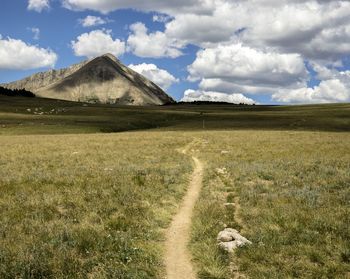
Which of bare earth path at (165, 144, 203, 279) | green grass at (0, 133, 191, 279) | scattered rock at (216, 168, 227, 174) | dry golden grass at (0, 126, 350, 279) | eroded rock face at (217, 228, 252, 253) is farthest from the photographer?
scattered rock at (216, 168, 227, 174)

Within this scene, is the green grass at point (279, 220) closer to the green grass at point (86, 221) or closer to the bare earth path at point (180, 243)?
the bare earth path at point (180, 243)

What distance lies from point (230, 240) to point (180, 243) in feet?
5.21

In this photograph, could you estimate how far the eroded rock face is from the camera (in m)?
12.0

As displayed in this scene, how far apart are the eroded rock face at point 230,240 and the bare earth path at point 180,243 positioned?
1096 millimetres

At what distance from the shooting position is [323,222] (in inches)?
547

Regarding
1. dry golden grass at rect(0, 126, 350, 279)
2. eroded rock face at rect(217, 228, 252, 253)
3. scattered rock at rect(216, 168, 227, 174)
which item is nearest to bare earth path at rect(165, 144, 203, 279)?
dry golden grass at rect(0, 126, 350, 279)

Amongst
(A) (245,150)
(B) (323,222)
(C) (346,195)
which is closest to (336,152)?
(A) (245,150)

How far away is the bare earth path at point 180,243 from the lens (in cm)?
1050

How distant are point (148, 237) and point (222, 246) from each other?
8.09 feet

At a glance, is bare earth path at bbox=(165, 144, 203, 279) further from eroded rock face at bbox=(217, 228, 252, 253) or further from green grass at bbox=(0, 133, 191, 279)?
eroded rock face at bbox=(217, 228, 252, 253)

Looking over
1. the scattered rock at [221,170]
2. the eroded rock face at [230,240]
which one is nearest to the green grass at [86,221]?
the eroded rock face at [230,240]

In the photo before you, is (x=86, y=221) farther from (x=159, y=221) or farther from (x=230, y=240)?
(x=230, y=240)

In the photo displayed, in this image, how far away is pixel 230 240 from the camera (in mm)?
12523

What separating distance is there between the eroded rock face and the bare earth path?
3.60ft
